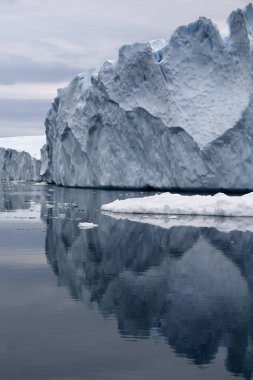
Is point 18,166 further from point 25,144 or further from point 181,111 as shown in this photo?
point 181,111

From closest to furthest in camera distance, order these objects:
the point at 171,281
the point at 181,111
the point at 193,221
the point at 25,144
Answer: the point at 171,281, the point at 193,221, the point at 181,111, the point at 25,144

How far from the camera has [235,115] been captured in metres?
27.0

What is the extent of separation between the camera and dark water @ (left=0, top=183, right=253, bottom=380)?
16.1 ft

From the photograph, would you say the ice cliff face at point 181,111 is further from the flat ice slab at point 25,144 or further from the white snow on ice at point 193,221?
the flat ice slab at point 25,144

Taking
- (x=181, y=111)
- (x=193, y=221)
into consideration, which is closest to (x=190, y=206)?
(x=193, y=221)

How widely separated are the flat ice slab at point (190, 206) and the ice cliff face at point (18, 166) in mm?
45425

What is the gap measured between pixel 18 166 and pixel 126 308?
202ft

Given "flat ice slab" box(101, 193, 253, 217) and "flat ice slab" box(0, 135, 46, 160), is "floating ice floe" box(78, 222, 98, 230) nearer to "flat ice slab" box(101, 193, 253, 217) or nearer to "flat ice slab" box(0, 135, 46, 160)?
"flat ice slab" box(101, 193, 253, 217)

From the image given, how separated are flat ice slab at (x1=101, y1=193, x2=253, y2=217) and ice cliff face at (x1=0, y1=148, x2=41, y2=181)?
45425 mm

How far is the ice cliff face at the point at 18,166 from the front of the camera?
65.1m

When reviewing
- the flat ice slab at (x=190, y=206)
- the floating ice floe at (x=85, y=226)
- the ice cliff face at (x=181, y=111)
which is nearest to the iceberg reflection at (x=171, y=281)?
the floating ice floe at (x=85, y=226)

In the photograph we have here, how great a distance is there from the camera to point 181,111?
2841 cm

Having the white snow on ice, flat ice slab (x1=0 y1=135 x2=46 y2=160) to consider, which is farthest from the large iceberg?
the white snow on ice

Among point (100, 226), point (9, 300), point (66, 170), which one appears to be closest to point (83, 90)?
point (66, 170)
